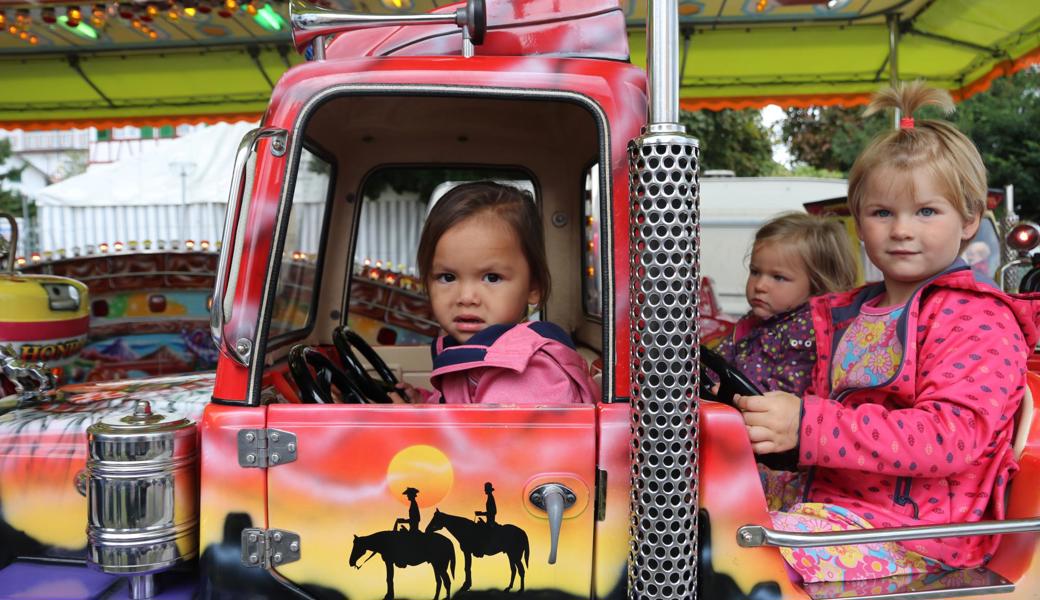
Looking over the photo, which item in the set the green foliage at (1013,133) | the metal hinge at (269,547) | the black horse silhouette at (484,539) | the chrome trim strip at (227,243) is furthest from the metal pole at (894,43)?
the green foliage at (1013,133)

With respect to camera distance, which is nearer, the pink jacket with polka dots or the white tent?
the pink jacket with polka dots

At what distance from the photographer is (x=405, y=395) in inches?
90.4

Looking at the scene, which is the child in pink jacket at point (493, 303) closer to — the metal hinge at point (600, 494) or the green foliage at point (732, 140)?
the metal hinge at point (600, 494)

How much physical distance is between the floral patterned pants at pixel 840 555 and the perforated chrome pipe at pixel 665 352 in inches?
13.7

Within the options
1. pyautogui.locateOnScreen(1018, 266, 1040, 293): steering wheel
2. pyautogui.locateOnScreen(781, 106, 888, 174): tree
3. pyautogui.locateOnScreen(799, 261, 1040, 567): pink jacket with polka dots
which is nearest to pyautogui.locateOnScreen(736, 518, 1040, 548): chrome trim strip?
pyautogui.locateOnScreen(799, 261, 1040, 567): pink jacket with polka dots

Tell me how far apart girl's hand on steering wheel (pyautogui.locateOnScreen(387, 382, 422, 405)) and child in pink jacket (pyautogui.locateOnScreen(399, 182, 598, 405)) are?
0.48 meters

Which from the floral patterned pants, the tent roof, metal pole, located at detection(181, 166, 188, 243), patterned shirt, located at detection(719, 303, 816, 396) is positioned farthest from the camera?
the tent roof

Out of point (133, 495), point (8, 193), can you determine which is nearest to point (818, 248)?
point (133, 495)

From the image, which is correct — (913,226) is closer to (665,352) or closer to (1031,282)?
(665,352)

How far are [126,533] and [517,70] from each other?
104 centimetres

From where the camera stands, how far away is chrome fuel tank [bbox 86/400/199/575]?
1225 mm

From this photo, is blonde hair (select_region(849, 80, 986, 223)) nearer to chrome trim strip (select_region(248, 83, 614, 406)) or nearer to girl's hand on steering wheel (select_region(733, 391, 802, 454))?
girl's hand on steering wheel (select_region(733, 391, 802, 454))

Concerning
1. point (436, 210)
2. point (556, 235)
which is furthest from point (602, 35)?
point (556, 235)

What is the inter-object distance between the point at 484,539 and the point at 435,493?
0.38ft
